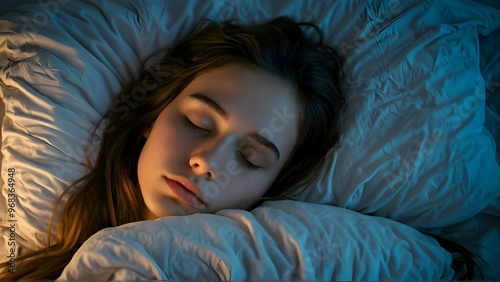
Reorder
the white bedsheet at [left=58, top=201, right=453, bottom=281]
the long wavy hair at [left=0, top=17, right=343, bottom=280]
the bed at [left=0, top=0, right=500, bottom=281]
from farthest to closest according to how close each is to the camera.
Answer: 1. the long wavy hair at [left=0, top=17, right=343, bottom=280]
2. the bed at [left=0, top=0, right=500, bottom=281]
3. the white bedsheet at [left=58, top=201, right=453, bottom=281]

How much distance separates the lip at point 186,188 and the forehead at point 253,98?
0.18 m

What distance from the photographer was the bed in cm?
97

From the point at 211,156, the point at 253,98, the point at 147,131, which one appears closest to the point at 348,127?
the point at 253,98

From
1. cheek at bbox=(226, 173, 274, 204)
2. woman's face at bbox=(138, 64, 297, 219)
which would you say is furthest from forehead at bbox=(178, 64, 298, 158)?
cheek at bbox=(226, 173, 274, 204)

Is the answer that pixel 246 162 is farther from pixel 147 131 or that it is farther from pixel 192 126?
pixel 147 131

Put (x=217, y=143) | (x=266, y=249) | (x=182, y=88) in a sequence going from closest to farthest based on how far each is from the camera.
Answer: (x=266, y=249) < (x=217, y=143) < (x=182, y=88)

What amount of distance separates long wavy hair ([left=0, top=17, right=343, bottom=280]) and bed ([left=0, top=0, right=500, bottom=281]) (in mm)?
38

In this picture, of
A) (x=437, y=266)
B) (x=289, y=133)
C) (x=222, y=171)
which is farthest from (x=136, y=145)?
(x=437, y=266)

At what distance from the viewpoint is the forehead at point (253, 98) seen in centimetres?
104

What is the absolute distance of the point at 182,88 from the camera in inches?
45.8

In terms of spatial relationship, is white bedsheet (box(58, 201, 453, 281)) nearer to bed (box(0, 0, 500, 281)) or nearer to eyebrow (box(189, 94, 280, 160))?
bed (box(0, 0, 500, 281))

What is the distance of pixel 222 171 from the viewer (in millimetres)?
1020

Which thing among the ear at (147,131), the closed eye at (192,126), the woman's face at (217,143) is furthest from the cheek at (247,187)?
the ear at (147,131)

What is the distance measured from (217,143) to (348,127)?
40 cm
